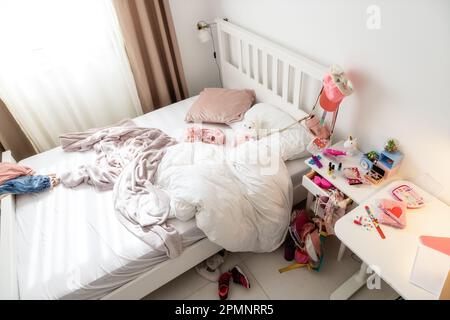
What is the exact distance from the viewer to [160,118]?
2.47 m

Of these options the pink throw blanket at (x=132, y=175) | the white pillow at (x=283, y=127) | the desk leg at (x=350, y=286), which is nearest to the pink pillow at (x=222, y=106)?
the white pillow at (x=283, y=127)

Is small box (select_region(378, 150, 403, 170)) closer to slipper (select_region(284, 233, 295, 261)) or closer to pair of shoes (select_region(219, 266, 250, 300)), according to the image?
slipper (select_region(284, 233, 295, 261))

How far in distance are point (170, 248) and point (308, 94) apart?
4.29 feet

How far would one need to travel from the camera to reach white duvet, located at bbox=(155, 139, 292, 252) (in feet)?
5.10

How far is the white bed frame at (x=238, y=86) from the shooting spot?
1523mm

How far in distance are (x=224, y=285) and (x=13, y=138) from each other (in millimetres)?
2063

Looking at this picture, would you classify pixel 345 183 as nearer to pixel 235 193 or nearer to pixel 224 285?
pixel 235 193

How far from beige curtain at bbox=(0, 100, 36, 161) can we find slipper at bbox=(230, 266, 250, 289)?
6.58 feet

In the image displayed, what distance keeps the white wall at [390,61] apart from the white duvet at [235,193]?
560 millimetres

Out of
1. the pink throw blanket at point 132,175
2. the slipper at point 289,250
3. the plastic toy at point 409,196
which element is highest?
the plastic toy at point 409,196

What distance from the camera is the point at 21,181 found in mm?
1852

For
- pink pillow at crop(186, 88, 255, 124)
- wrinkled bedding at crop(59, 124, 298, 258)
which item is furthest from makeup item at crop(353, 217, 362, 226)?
pink pillow at crop(186, 88, 255, 124)

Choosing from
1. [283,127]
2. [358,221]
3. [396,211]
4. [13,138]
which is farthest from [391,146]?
[13,138]

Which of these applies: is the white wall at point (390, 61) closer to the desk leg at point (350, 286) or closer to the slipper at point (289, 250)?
the desk leg at point (350, 286)
